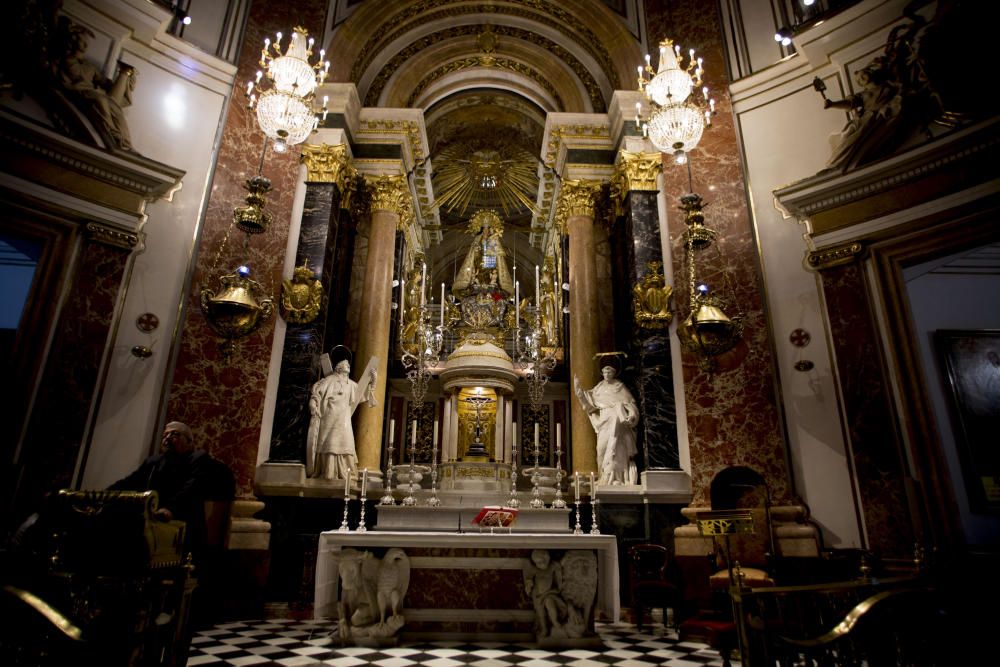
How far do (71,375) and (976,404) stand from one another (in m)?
10.3

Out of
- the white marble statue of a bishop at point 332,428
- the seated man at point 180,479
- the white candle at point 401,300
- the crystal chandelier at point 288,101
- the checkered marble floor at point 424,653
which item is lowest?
the checkered marble floor at point 424,653

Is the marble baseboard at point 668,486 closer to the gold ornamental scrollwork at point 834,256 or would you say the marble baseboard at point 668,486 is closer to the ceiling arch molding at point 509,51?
the gold ornamental scrollwork at point 834,256

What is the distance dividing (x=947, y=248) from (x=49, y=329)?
30.0ft

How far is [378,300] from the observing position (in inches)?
355

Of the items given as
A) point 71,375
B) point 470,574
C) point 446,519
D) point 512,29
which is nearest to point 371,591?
point 470,574

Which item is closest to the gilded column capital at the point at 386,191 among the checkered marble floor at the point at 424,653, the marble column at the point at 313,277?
the marble column at the point at 313,277

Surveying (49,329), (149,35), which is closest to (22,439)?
(49,329)

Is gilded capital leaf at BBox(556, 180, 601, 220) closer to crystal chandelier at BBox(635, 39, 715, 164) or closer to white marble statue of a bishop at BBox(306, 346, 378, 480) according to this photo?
crystal chandelier at BBox(635, 39, 715, 164)

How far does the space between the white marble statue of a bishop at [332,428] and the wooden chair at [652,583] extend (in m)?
3.56

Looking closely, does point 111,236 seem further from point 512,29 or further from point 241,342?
point 512,29

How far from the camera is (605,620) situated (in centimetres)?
629

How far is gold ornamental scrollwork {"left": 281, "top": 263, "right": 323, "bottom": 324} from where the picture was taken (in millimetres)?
7391

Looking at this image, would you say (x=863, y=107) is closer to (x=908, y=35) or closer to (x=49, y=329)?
(x=908, y=35)

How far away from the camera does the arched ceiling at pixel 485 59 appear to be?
9414 mm
